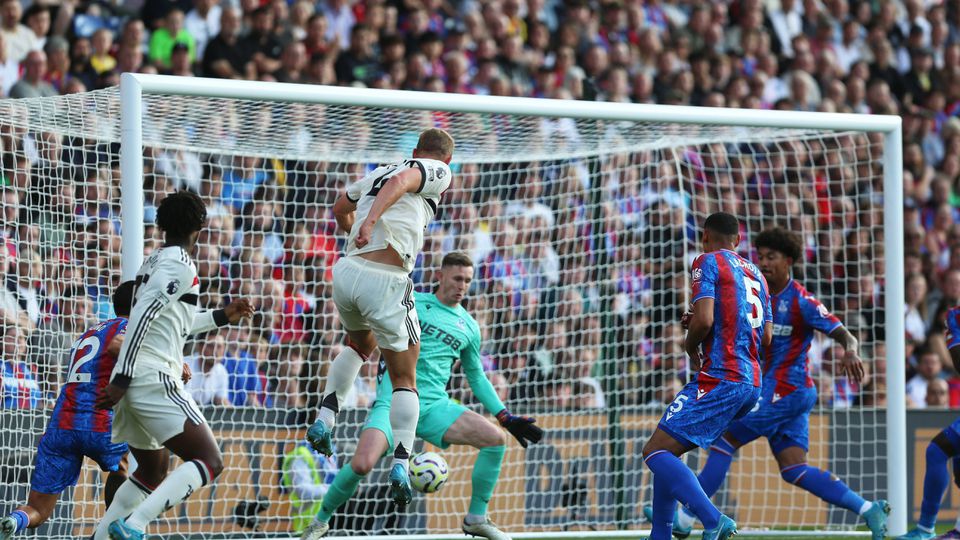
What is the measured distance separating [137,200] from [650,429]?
4.69 metres

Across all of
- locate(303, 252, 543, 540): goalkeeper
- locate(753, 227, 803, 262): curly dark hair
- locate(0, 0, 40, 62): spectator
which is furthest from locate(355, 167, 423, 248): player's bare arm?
locate(0, 0, 40, 62): spectator

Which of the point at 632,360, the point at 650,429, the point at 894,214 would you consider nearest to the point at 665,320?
the point at 632,360

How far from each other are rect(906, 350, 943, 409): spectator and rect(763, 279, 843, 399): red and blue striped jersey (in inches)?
161

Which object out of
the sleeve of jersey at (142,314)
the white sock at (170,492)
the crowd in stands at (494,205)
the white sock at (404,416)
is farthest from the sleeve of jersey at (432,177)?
the crowd in stands at (494,205)

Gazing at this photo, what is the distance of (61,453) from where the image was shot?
7172mm

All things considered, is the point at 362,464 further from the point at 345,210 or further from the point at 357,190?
the point at 357,190

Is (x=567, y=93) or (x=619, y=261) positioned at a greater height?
(x=567, y=93)

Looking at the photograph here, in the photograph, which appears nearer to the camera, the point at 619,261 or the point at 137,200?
the point at 137,200

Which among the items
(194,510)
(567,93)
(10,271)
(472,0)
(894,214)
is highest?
(472,0)

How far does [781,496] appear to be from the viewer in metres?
10.9

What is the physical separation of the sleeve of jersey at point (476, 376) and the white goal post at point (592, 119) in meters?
1.54

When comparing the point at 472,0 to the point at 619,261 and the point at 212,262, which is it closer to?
the point at 619,261

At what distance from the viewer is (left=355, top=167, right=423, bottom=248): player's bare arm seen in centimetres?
662

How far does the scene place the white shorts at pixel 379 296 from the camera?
6.95 m
